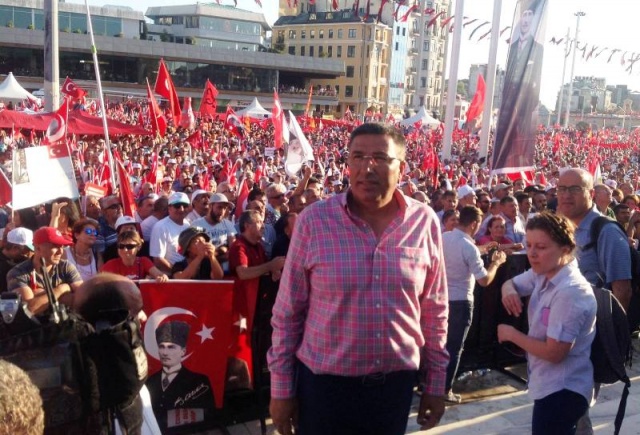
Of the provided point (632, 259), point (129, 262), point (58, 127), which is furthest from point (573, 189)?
point (58, 127)

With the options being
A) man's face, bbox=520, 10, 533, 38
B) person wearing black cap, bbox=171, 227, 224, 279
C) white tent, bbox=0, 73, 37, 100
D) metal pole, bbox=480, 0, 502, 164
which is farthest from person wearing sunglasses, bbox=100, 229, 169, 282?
white tent, bbox=0, 73, 37, 100

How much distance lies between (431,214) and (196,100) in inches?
2354

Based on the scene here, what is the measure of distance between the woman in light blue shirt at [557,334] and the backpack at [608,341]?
83 mm

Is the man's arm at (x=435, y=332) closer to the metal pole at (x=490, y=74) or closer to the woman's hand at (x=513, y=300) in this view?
the woman's hand at (x=513, y=300)

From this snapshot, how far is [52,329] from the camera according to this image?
7.12ft

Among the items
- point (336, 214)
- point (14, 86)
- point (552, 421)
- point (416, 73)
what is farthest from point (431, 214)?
point (416, 73)

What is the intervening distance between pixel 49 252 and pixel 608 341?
10.4 feet

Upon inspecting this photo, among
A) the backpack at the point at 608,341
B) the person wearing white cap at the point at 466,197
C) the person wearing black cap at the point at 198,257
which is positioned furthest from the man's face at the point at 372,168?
→ the person wearing white cap at the point at 466,197

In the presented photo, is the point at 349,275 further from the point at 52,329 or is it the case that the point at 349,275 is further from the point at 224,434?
the point at 224,434

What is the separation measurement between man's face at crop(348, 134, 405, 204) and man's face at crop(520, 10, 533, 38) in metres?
8.09

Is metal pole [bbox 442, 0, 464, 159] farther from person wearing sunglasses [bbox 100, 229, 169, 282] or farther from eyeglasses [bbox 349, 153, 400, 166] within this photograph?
eyeglasses [bbox 349, 153, 400, 166]

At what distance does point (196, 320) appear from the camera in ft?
13.1

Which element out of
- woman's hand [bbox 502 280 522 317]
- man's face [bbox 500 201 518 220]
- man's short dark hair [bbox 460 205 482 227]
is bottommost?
man's face [bbox 500 201 518 220]

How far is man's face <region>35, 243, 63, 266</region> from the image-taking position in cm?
391
